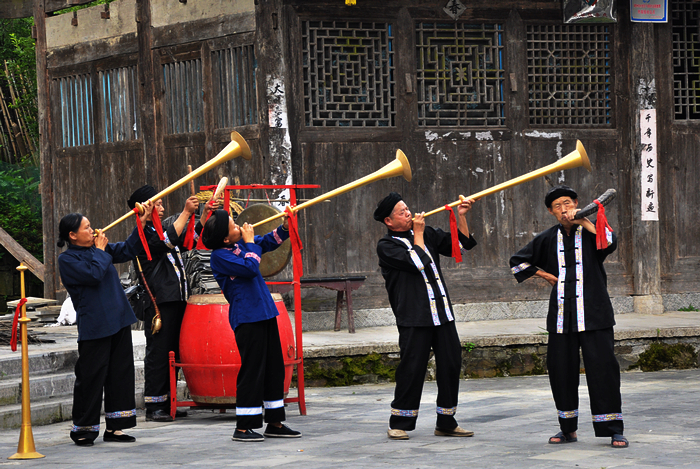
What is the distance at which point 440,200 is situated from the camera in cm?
1095

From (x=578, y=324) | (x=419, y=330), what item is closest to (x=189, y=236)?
(x=419, y=330)

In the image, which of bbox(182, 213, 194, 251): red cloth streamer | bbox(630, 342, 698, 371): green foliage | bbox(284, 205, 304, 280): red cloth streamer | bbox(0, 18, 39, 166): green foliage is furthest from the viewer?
bbox(0, 18, 39, 166): green foliage

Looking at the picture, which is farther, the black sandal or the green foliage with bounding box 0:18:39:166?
the green foliage with bounding box 0:18:39:166

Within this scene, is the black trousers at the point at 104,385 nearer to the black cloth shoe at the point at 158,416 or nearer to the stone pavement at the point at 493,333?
the black cloth shoe at the point at 158,416

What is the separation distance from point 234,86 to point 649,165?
492cm

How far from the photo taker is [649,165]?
11.3 metres

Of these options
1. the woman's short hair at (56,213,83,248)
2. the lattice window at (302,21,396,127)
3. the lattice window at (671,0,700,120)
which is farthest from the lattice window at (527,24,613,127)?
the woman's short hair at (56,213,83,248)

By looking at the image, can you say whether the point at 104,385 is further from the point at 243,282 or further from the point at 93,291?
the point at 243,282

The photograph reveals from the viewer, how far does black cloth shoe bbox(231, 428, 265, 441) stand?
635cm

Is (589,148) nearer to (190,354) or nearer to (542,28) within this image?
(542,28)

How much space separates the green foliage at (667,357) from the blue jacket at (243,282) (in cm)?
516

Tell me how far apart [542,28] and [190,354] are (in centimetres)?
619

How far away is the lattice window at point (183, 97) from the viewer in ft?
36.5

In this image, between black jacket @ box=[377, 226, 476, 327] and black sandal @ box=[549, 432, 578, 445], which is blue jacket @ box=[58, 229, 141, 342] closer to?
black jacket @ box=[377, 226, 476, 327]
